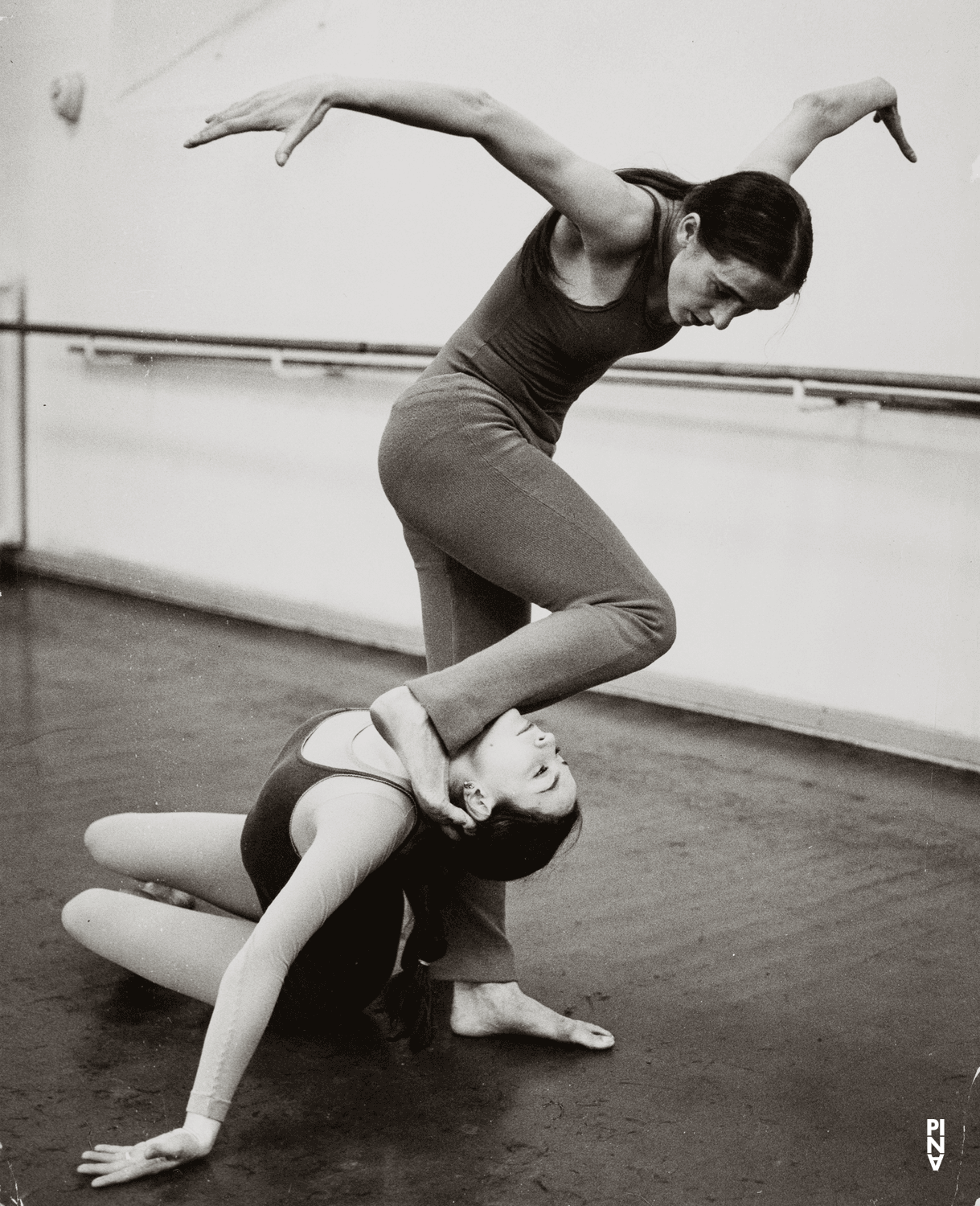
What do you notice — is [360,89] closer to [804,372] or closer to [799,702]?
[804,372]

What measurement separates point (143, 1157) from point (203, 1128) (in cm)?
8

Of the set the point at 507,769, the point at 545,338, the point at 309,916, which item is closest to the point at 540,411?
the point at 545,338

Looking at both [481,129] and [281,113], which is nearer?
[281,113]

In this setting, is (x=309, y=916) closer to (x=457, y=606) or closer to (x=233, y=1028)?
(x=233, y=1028)

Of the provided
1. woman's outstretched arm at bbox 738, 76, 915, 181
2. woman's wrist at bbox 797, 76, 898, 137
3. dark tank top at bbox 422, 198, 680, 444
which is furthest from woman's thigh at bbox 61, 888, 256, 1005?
woman's wrist at bbox 797, 76, 898, 137

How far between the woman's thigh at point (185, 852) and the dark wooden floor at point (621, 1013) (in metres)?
0.17

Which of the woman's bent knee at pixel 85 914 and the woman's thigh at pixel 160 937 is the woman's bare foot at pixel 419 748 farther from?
the woman's bent knee at pixel 85 914

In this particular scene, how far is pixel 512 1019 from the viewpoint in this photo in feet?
7.10

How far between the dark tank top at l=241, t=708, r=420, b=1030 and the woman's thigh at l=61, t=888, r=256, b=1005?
0.09 meters

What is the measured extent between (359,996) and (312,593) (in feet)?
10.2

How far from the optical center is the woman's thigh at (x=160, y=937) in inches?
84.4

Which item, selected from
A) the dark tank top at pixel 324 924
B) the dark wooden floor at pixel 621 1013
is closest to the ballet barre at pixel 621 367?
the dark wooden floor at pixel 621 1013

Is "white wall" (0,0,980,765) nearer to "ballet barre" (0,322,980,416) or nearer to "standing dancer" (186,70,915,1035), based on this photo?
"ballet barre" (0,322,980,416)

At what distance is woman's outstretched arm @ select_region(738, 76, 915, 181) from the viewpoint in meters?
2.14
